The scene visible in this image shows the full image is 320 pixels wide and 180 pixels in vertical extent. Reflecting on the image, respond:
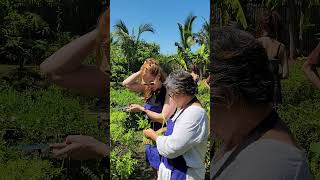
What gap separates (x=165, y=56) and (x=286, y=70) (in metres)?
0.99

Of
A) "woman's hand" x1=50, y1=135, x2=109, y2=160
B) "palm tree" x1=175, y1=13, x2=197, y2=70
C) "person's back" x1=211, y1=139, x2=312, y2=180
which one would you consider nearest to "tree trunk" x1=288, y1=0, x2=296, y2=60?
"palm tree" x1=175, y1=13, x2=197, y2=70

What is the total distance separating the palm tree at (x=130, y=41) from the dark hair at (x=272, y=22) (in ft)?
2.84

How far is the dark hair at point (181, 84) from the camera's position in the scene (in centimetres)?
345

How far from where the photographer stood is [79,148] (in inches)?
148

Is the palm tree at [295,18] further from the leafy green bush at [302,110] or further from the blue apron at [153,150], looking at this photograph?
the blue apron at [153,150]

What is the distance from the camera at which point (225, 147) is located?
1.49 m

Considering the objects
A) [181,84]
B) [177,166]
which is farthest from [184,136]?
[181,84]

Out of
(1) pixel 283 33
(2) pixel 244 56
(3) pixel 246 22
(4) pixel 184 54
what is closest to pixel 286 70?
(1) pixel 283 33

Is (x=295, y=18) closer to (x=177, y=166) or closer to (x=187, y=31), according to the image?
(x=187, y=31)

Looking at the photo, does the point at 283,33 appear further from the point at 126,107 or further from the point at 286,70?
the point at 126,107

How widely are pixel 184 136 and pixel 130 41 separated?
2.96 ft

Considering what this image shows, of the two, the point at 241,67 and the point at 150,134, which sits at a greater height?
the point at 241,67

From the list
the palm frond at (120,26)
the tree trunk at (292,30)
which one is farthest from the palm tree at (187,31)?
the tree trunk at (292,30)

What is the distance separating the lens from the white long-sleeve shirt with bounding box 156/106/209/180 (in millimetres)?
3375
